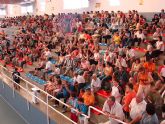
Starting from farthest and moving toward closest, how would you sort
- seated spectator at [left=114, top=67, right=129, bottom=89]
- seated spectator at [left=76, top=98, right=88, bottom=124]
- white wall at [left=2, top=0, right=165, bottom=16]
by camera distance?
white wall at [left=2, top=0, right=165, bottom=16], seated spectator at [left=114, top=67, right=129, bottom=89], seated spectator at [left=76, top=98, right=88, bottom=124]

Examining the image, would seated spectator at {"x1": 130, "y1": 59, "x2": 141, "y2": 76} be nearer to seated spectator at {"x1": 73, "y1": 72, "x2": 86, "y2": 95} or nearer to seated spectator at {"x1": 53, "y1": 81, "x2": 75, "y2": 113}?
seated spectator at {"x1": 73, "y1": 72, "x2": 86, "y2": 95}

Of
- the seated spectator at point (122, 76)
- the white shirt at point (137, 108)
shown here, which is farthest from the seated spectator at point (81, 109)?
the white shirt at point (137, 108)

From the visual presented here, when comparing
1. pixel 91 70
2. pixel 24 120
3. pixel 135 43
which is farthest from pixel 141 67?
pixel 24 120

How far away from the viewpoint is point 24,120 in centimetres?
1047

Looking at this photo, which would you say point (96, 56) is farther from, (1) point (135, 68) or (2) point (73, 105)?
(2) point (73, 105)

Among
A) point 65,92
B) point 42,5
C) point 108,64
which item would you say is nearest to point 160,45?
point 108,64

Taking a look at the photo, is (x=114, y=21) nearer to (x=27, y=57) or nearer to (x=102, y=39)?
(x=102, y=39)

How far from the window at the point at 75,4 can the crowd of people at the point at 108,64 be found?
4665 mm

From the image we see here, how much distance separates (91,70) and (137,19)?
16.8 ft

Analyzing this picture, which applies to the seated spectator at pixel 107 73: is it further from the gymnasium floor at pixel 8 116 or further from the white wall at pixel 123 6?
the white wall at pixel 123 6

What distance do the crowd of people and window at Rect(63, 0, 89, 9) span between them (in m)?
4.66

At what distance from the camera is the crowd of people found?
671 centimetres

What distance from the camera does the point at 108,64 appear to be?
10148 mm

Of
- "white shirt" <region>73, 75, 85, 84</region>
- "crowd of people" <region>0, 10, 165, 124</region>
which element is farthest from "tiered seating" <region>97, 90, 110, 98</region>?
"white shirt" <region>73, 75, 85, 84</region>
